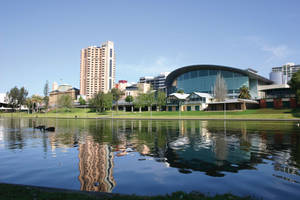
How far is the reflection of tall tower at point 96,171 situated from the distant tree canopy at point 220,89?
99251 mm

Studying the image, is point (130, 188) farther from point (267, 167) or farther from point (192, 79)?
point (192, 79)

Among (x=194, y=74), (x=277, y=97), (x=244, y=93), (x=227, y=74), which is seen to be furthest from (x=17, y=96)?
(x=277, y=97)

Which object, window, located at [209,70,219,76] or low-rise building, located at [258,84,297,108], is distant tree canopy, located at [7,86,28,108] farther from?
low-rise building, located at [258,84,297,108]

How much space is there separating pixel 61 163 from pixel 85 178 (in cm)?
415

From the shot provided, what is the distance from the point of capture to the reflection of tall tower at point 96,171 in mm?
9594

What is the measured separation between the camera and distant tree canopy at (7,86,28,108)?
165m

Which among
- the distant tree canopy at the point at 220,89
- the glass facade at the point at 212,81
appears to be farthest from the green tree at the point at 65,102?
the distant tree canopy at the point at 220,89

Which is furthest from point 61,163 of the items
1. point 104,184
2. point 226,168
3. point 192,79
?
point 192,79

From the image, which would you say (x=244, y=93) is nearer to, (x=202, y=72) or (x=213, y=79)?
(x=213, y=79)

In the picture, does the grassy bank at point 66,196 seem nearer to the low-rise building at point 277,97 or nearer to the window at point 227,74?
the low-rise building at point 277,97

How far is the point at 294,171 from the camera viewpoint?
11.7m

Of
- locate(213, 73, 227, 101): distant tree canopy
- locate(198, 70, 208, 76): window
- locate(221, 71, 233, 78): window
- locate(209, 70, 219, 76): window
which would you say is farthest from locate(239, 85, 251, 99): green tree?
locate(198, 70, 208, 76): window

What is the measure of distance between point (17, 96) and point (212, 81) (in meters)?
139

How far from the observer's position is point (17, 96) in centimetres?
16538
